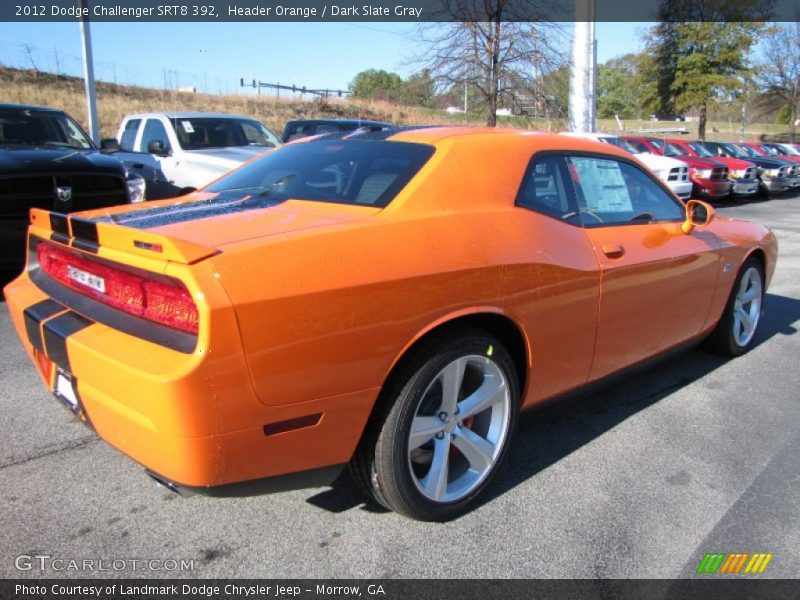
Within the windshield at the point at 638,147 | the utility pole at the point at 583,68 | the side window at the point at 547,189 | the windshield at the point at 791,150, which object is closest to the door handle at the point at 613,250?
the side window at the point at 547,189

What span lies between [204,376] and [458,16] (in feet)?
43.5

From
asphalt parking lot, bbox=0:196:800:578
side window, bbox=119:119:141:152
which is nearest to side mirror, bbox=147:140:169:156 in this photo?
side window, bbox=119:119:141:152

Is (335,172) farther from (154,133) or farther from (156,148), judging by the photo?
(154,133)

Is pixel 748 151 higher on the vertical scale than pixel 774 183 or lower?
higher

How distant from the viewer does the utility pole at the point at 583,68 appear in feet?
48.7

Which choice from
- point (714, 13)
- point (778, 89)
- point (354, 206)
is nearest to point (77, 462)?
point (354, 206)

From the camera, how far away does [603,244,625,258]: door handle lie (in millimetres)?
3190

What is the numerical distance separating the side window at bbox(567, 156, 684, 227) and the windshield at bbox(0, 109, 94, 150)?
20.3 feet

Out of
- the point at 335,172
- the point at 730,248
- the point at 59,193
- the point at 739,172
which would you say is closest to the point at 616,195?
the point at 730,248

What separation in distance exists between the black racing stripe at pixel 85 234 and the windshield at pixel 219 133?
23.7 ft

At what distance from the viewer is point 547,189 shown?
313 centimetres

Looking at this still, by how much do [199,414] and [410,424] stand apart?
32.5 inches

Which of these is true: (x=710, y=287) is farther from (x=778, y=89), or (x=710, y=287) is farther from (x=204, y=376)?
(x=778, y=89)

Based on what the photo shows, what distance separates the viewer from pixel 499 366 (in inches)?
108
